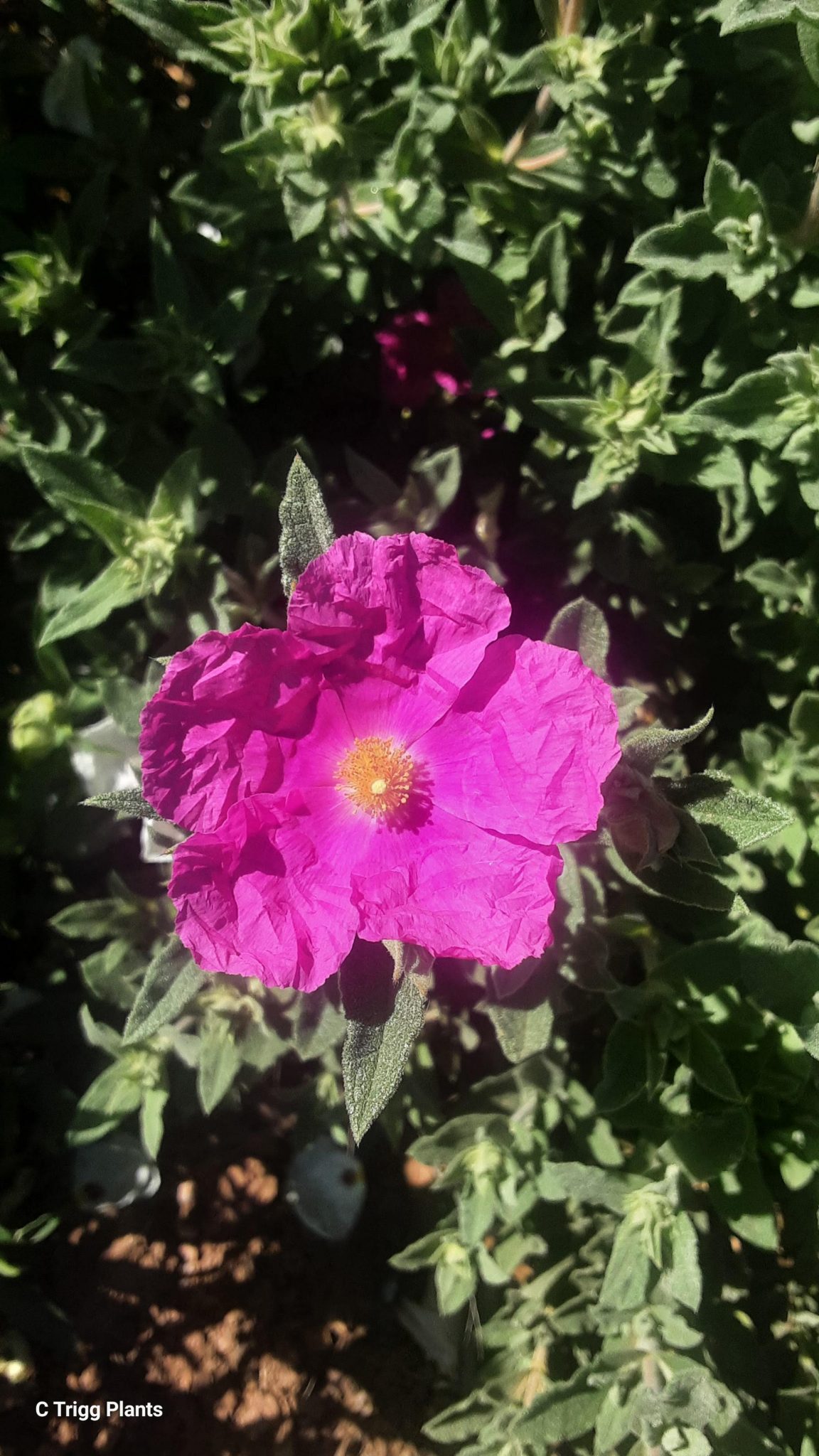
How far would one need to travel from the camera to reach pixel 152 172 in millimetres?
2496

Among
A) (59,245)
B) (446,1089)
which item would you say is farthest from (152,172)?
(446,1089)

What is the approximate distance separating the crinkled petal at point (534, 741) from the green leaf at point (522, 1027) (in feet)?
1.41

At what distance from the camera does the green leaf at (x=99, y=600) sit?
200 centimetres

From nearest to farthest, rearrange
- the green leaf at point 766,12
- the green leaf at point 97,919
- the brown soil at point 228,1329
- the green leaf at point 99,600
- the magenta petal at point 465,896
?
the magenta petal at point 465,896, the green leaf at point 766,12, the green leaf at point 99,600, the green leaf at point 97,919, the brown soil at point 228,1329

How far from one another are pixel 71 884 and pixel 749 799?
1.98 m

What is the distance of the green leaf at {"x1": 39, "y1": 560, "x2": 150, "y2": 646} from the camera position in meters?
2.00

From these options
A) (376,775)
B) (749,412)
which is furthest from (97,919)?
(749,412)

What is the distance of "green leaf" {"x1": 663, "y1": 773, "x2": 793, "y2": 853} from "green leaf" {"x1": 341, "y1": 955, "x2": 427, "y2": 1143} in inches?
21.5

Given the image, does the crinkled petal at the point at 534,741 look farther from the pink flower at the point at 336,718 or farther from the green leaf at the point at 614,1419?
the green leaf at the point at 614,1419

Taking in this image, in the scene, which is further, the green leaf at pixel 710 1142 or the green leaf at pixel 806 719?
the green leaf at pixel 806 719

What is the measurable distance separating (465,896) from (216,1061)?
0.85 meters

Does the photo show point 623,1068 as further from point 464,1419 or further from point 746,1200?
point 464,1419

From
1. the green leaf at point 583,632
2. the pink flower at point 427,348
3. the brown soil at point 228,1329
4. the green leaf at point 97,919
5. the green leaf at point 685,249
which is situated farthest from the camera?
the brown soil at point 228,1329

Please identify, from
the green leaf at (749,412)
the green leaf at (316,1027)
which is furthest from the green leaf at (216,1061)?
the green leaf at (749,412)
